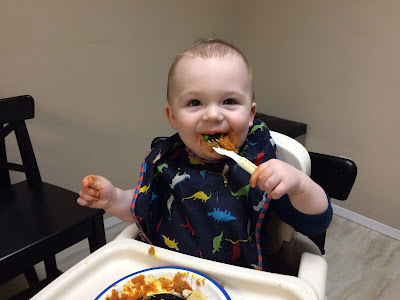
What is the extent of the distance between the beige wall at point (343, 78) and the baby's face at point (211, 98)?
1287 millimetres

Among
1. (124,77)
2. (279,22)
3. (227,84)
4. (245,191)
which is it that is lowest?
(245,191)

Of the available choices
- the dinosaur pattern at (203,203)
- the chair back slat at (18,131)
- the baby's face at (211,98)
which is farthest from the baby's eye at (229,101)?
the chair back slat at (18,131)

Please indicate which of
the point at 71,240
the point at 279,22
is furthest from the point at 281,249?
the point at 279,22

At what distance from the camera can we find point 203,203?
Result: 0.83 metres

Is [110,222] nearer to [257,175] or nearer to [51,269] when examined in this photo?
[51,269]

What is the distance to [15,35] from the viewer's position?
1493 millimetres

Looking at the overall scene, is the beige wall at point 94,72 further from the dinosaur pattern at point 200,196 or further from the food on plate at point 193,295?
the food on plate at point 193,295

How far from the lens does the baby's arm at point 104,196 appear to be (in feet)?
2.58

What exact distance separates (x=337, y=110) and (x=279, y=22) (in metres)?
0.63

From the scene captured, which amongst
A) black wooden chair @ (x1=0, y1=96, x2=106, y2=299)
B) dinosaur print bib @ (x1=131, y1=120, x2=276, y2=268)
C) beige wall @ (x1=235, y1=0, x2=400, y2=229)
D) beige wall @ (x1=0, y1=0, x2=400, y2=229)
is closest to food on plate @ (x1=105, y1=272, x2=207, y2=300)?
dinosaur print bib @ (x1=131, y1=120, x2=276, y2=268)

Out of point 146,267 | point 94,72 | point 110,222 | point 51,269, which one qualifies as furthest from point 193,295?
point 110,222

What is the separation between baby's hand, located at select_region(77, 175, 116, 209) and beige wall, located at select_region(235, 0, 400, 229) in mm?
1538

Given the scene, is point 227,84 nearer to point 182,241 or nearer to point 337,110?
point 182,241

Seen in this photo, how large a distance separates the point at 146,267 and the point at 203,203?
0.19 meters
